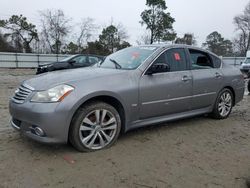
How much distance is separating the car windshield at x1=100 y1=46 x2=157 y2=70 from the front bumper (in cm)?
142

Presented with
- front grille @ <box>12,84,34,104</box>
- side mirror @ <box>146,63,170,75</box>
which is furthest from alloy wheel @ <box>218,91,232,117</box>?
front grille @ <box>12,84,34,104</box>

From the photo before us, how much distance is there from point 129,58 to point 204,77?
151cm

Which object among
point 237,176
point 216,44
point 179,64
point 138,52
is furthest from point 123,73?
point 216,44

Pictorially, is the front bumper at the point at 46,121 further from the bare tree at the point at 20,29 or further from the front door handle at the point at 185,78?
the bare tree at the point at 20,29

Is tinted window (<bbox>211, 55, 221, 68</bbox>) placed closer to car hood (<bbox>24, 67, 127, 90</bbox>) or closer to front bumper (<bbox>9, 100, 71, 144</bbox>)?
car hood (<bbox>24, 67, 127, 90</bbox>)

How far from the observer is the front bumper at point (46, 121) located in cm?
317

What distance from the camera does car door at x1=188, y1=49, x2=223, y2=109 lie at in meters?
4.76

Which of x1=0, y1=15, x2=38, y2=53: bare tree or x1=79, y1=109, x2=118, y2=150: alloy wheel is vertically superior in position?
x1=0, y1=15, x2=38, y2=53: bare tree

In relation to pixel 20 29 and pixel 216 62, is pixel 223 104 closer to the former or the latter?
pixel 216 62

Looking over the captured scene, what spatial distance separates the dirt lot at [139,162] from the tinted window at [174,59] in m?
1.13

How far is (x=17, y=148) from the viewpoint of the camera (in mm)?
3631

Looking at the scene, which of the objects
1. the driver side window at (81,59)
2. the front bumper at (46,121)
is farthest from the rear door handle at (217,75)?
the driver side window at (81,59)

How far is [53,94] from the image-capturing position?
3281 mm

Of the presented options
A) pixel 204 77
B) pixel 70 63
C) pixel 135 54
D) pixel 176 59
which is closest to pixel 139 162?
pixel 135 54
